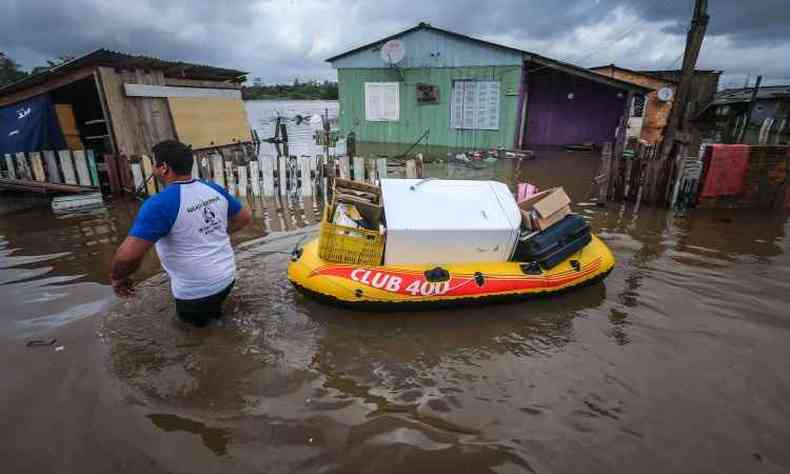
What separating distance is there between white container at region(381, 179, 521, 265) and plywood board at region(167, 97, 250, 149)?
9861 mm

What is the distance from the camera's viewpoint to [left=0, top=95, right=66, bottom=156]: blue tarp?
10234 mm

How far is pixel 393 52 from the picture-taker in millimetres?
16328

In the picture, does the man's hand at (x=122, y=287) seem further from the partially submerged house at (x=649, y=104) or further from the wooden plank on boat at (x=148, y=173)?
the partially submerged house at (x=649, y=104)

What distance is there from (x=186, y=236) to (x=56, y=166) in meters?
10.1

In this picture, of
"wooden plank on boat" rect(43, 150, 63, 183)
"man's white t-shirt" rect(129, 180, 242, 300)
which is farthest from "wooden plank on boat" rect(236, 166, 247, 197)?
"man's white t-shirt" rect(129, 180, 242, 300)

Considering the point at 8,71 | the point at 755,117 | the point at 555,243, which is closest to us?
the point at 555,243

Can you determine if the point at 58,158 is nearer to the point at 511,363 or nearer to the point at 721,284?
the point at 511,363

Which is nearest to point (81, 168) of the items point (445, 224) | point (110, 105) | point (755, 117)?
point (110, 105)

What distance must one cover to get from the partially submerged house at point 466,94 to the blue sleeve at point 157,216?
15175mm

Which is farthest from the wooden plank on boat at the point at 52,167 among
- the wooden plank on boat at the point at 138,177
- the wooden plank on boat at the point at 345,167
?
the wooden plank on boat at the point at 345,167

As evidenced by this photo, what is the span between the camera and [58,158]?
10.2m

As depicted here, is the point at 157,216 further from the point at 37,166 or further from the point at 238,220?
the point at 37,166

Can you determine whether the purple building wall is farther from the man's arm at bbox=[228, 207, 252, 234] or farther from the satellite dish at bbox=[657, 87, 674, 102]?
the man's arm at bbox=[228, 207, 252, 234]

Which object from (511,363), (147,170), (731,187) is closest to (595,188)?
(731,187)
